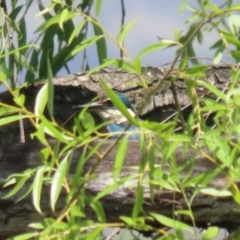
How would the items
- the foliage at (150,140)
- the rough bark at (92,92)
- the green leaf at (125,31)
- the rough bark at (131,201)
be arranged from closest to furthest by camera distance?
the foliage at (150,140) < the green leaf at (125,31) < the rough bark at (131,201) < the rough bark at (92,92)

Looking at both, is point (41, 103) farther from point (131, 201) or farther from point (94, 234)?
point (131, 201)

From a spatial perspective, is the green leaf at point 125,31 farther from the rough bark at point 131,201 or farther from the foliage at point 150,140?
the rough bark at point 131,201

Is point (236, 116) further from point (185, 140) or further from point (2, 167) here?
point (2, 167)

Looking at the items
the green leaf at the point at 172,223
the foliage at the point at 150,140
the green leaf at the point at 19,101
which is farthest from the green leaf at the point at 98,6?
the green leaf at the point at 172,223

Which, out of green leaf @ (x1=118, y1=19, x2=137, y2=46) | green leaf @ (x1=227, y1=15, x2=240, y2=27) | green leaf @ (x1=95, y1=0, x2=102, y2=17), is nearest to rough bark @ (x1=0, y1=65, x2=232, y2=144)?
green leaf @ (x1=95, y1=0, x2=102, y2=17)

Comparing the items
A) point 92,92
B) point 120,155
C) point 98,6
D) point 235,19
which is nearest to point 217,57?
point 235,19

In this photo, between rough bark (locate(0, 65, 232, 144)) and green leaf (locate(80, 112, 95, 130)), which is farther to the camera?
rough bark (locate(0, 65, 232, 144))

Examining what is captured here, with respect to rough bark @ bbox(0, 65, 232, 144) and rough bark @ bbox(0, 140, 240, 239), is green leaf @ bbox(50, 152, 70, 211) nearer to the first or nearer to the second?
rough bark @ bbox(0, 140, 240, 239)

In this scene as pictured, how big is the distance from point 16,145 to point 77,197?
0.47 m

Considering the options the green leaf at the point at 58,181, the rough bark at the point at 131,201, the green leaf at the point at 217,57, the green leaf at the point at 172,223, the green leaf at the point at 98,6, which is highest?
the green leaf at the point at 98,6

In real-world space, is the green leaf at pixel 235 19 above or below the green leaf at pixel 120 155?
above

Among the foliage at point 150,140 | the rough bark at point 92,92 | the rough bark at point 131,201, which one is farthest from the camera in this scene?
the rough bark at point 92,92

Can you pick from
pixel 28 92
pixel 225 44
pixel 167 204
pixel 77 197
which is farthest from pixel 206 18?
pixel 28 92

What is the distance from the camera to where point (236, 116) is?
1.40m
